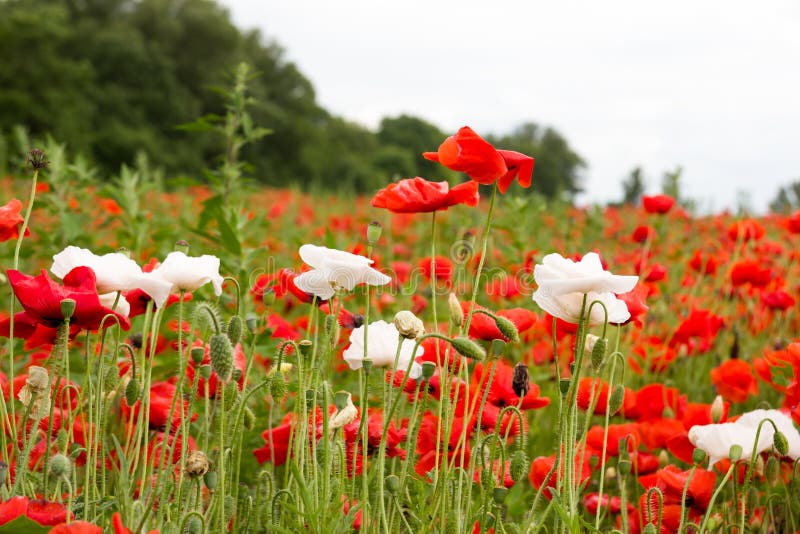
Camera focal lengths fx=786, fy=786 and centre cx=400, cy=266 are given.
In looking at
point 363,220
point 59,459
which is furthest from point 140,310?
point 363,220

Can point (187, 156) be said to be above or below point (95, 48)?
below

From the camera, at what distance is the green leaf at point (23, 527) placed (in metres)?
0.84

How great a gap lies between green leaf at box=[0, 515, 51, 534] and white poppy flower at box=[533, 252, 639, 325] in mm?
688

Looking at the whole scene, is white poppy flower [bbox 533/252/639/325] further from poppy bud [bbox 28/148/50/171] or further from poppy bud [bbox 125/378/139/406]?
poppy bud [bbox 28/148/50/171]

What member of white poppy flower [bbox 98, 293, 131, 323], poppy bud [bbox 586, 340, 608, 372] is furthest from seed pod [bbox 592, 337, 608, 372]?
white poppy flower [bbox 98, 293, 131, 323]

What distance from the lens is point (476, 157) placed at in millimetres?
1159

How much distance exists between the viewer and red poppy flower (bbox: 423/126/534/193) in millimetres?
1146

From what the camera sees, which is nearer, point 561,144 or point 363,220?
point 363,220

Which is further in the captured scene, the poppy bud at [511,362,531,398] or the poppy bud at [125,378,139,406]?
the poppy bud at [511,362,531,398]

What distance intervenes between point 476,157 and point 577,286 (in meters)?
0.25

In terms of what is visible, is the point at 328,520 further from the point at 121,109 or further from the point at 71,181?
the point at 121,109

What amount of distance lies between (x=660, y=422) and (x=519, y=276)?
22.0 inches

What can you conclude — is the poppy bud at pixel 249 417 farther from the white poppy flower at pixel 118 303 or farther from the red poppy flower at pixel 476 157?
the red poppy flower at pixel 476 157

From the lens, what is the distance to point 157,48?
1115 inches
